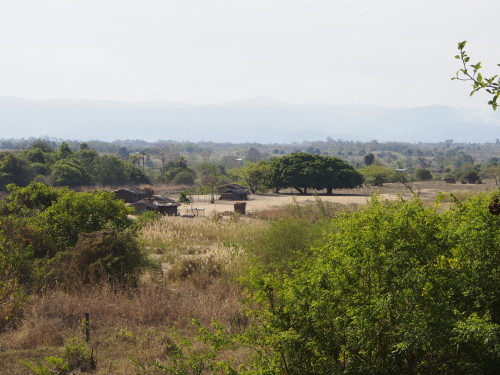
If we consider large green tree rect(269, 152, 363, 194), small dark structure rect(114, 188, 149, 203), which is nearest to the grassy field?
small dark structure rect(114, 188, 149, 203)

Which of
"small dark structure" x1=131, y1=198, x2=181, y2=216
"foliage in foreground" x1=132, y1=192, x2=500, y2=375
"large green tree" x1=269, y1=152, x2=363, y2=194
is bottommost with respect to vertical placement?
"small dark structure" x1=131, y1=198, x2=181, y2=216

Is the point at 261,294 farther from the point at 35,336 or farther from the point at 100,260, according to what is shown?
the point at 100,260

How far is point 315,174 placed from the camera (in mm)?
54688

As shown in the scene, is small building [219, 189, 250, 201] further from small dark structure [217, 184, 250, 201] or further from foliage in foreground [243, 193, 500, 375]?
foliage in foreground [243, 193, 500, 375]

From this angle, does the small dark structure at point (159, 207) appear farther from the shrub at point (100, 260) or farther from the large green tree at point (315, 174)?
the shrub at point (100, 260)

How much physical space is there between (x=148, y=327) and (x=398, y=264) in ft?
21.4

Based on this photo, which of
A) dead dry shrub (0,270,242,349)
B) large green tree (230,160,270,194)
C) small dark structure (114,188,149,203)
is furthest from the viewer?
large green tree (230,160,270,194)

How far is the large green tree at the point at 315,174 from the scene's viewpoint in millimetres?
54688

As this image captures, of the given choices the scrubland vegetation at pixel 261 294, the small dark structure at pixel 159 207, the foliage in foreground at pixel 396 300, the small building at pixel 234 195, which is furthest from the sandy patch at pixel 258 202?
the foliage in foreground at pixel 396 300

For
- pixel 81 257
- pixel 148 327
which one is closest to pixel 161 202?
pixel 81 257

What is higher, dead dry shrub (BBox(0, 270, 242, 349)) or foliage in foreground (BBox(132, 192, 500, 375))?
foliage in foreground (BBox(132, 192, 500, 375))

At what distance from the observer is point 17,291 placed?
1025 centimetres

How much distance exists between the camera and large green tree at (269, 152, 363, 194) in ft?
179

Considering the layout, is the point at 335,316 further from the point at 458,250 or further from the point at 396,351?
the point at 458,250
